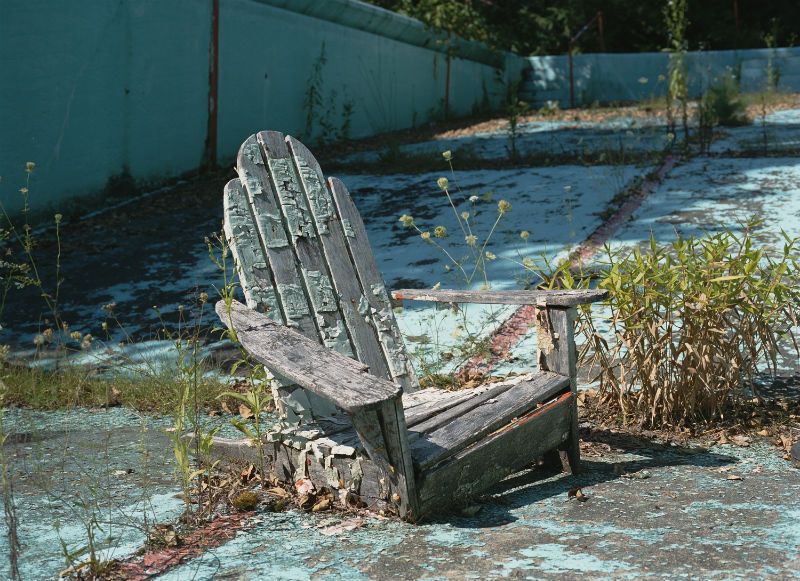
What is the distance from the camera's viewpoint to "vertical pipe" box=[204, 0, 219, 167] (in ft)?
28.0

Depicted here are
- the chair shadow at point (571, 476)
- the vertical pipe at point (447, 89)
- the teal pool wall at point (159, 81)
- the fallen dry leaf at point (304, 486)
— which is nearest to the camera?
the chair shadow at point (571, 476)

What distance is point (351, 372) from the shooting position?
2.39 metres

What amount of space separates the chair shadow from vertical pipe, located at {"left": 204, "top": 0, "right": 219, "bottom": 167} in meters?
6.07

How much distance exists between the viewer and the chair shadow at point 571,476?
2.62m

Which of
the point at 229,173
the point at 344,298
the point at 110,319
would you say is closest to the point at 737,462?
the point at 344,298

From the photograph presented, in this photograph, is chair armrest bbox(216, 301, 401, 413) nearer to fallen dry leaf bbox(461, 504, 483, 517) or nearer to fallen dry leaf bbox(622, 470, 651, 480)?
fallen dry leaf bbox(461, 504, 483, 517)

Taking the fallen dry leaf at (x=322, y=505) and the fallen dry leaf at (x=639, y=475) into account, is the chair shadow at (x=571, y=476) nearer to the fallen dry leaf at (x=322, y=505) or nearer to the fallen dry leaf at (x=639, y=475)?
the fallen dry leaf at (x=639, y=475)

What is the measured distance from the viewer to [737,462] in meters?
3.04

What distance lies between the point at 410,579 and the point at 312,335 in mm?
1250

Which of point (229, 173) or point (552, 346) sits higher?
point (229, 173)

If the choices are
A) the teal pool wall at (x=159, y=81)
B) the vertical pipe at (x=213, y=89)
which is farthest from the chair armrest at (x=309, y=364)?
the vertical pipe at (x=213, y=89)

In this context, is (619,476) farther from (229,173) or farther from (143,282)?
(229,173)

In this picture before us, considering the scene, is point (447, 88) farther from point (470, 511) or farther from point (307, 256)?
point (470, 511)

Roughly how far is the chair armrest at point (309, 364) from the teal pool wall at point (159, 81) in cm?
434
